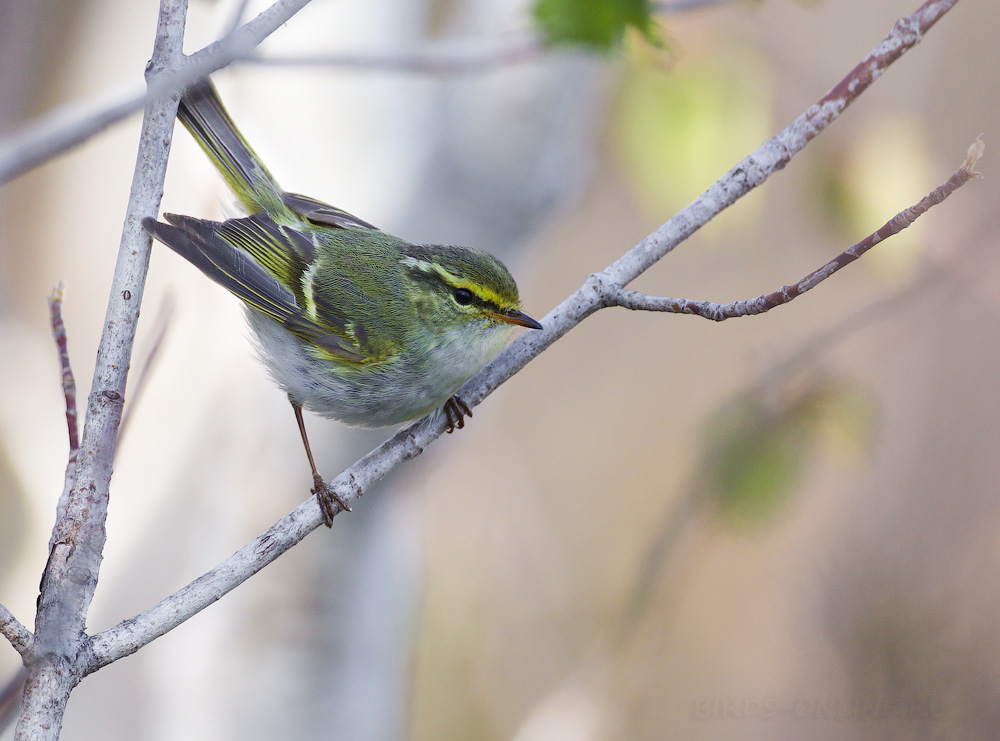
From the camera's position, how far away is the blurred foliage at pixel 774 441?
2.05 meters

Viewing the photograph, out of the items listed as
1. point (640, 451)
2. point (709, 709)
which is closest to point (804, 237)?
point (640, 451)

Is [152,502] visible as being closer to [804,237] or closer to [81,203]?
[81,203]

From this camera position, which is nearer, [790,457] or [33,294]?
[790,457]

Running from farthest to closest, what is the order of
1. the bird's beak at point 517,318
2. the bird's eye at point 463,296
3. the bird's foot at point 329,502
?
the bird's eye at point 463,296 < the bird's beak at point 517,318 < the bird's foot at point 329,502

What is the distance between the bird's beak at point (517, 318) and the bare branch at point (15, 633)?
1.11 m

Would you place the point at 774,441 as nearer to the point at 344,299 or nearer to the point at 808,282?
the point at 808,282

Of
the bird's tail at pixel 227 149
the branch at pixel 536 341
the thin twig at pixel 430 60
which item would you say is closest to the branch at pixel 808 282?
the branch at pixel 536 341

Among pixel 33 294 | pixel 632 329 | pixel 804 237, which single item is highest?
pixel 33 294

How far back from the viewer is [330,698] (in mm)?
2473

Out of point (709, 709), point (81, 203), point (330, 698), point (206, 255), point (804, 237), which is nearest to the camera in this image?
point (206, 255)

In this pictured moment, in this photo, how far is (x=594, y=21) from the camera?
5.48ft

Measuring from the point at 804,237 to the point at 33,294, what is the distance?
4285 mm

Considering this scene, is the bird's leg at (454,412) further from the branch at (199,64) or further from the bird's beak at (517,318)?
the branch at (199,64)

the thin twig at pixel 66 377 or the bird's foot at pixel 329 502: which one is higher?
the thin twig at pixel 66 377
